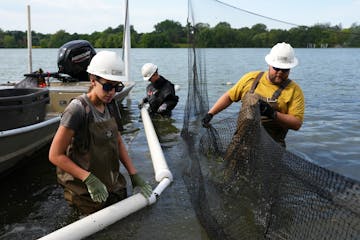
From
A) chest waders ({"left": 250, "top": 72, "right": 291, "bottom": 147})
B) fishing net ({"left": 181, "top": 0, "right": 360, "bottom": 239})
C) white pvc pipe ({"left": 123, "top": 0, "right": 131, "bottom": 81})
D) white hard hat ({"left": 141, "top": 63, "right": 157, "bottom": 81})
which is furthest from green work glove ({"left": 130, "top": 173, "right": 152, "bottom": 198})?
white pvc pipe ({"left": 123, "top": 0, "right": 131, "bottom": 81})

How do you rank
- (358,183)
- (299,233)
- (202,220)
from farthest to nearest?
(202,220), (299,233), (358,183)

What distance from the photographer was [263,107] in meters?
4.80

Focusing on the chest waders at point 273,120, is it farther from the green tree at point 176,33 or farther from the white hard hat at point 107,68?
the green tree at point 176,33

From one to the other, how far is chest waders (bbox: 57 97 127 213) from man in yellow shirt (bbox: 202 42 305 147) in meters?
1.95

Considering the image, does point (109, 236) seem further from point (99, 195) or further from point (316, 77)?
point (316, 77)

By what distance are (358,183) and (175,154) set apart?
5.69 meters

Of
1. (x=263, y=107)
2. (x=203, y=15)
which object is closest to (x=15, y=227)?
(x=263, y=107)

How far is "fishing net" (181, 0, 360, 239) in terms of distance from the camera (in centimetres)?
288

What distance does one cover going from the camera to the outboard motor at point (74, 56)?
9922 mm

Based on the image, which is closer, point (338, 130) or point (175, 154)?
point (175, 154)

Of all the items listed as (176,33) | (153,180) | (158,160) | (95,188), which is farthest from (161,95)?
(176,33)

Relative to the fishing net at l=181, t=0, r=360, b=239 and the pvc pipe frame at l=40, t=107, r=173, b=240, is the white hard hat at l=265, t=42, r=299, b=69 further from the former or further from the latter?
the pvc pipe frame at l=40, t=107, r=173, b=240

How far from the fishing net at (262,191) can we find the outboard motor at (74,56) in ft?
16.9

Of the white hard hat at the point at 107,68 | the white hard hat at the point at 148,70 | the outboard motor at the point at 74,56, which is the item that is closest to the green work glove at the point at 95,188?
the white hard hat at the point at 107,68
